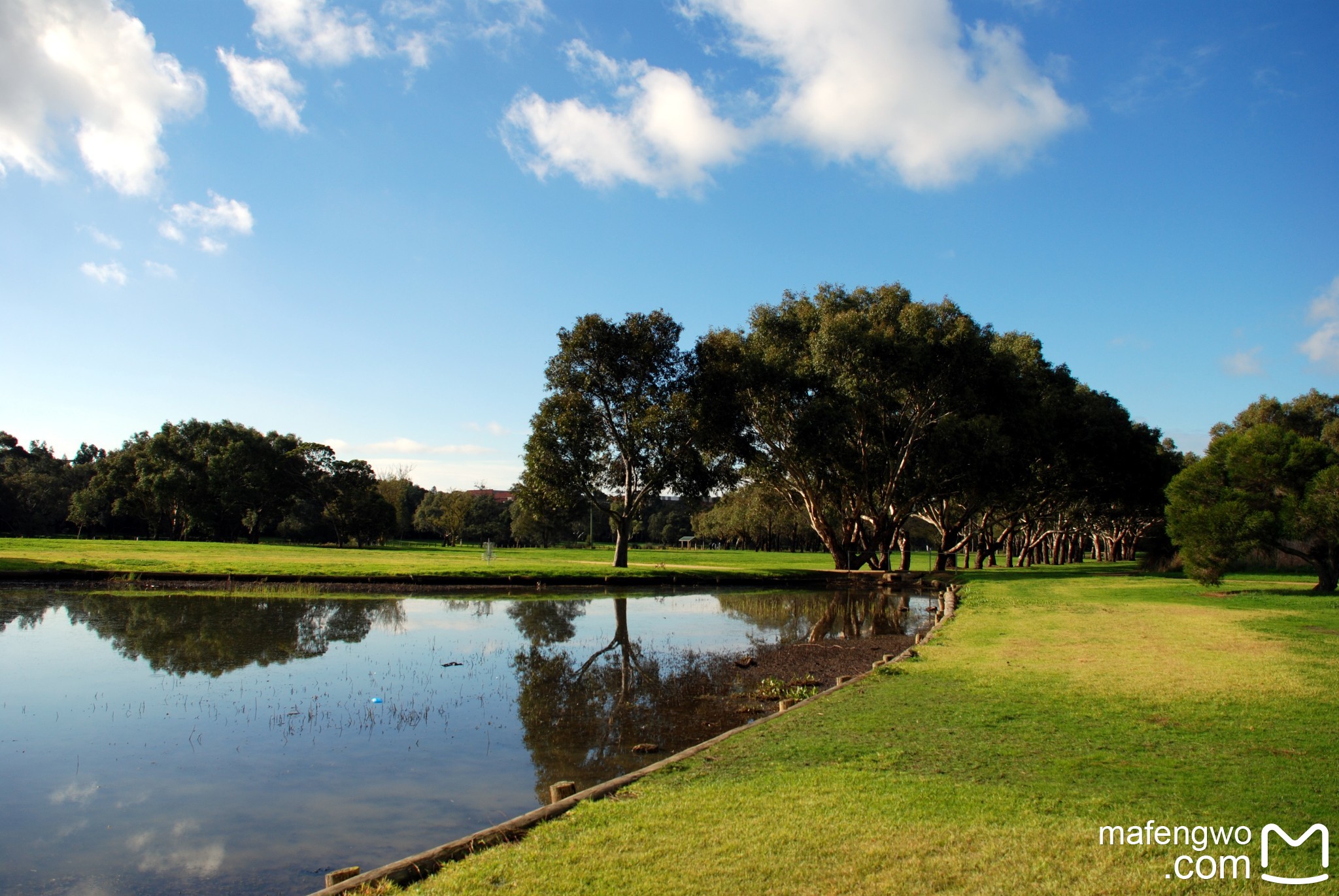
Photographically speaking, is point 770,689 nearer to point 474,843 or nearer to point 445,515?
point 474,843

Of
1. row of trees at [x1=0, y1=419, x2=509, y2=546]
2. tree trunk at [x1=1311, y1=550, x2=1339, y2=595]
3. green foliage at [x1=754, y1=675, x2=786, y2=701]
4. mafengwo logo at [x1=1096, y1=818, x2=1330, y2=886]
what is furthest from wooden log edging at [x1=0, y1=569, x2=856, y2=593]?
row of trees at [x1=0, y1=419, x2=509, y2=546]

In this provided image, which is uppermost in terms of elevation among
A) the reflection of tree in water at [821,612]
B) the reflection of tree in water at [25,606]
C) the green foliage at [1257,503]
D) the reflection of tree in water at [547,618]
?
the green foliage at [1257,503]

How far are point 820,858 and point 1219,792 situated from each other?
369cm

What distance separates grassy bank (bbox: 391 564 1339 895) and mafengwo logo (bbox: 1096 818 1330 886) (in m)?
0.05

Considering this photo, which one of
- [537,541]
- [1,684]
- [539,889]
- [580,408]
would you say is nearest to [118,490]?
[537,541]

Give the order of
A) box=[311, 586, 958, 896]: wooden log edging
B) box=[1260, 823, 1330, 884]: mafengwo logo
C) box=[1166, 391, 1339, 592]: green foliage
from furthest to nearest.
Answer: box=[1166, 391, 1339, 592]: green foliage, box=[311, 586, 958, 896]: wooden log edging, box=[1260, 823, 1330, 884]: mafengwo logo

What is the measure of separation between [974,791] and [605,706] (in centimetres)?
687

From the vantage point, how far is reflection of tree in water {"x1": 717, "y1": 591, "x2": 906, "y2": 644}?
72.8 feet

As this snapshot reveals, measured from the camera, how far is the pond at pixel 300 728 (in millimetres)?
7020

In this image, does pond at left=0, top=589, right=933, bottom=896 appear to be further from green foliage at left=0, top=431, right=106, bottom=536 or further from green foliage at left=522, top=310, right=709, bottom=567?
green foliage at left=0, top=431, right=106, bottom=536

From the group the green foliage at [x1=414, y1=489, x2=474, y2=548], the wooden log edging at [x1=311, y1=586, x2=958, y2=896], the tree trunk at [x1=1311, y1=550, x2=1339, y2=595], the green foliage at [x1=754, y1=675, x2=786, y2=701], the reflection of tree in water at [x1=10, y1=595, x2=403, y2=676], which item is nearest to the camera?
the wooden log edging at [x1=311, y1=586, x2=958, y2=896]

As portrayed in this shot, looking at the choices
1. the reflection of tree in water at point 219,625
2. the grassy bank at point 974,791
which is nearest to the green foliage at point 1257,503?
the grassy bank at point 974,791

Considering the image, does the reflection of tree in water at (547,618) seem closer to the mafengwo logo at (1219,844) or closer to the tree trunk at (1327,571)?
the mafengwo logo at (1219,844)

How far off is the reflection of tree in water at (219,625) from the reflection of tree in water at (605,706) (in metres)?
5.58
